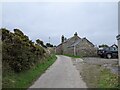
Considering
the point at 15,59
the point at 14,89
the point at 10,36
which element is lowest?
the point at 14,89

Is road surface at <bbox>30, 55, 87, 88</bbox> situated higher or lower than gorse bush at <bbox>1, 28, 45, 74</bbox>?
lower

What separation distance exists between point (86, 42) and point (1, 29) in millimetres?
46570

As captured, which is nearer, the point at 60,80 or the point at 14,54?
the point at 60,80

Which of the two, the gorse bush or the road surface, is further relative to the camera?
the gorse bush

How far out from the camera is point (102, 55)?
44781 mm

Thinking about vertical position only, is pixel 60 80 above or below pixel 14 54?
below

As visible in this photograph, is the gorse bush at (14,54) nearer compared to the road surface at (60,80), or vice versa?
the road surface at (60,80)

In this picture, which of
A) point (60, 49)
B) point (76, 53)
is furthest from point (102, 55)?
point (60, 49)

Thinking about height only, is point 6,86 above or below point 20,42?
below

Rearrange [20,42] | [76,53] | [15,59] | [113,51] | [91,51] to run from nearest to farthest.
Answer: [15,59] → [20,42] → [113,51] → [91,51] → [76,53]

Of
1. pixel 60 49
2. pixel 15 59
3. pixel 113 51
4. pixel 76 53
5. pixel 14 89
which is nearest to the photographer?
pixel 14 89

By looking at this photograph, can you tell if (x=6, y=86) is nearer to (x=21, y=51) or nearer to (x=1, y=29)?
(x=21, y=51)

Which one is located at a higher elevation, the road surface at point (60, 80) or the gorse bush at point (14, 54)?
the gorse bush at point (14, 54)

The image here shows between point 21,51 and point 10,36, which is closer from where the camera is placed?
point 21,51
